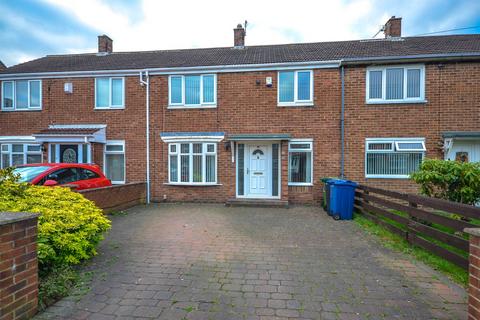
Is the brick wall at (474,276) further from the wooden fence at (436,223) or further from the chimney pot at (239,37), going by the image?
the chimney pot at (239,37)

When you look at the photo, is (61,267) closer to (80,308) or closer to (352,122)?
(80,308)

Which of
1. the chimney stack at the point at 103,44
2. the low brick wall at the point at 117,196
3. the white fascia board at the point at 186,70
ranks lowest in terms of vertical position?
the low brick wall at the point at 117,196

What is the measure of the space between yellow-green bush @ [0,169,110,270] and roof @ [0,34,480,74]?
7.52 meters

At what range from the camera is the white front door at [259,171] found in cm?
994

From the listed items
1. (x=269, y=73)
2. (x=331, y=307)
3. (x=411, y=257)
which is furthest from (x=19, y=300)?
(x=269, y=73)

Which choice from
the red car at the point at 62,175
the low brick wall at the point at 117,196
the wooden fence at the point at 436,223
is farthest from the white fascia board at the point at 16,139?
the wooden fence at the point at 436,223

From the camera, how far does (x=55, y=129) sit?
1077cm

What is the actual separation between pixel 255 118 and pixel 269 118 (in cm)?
54

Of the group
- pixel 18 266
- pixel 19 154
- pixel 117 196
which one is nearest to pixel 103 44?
pixel 19 154

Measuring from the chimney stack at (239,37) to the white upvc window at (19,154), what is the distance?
34.9ft

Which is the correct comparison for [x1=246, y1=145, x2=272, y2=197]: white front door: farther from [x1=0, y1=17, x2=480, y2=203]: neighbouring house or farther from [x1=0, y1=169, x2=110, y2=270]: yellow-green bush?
[x1=0, y1=169, x2=110, y2=270]: yellow-green bush

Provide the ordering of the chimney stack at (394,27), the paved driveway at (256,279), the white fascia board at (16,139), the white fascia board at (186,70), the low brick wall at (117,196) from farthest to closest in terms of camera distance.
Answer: the chimney stack at (394,27) → the white fascia board at (16,139) → the white fascia board at (186,70) → the low brick wall at (117,196) → the paved driveway at (256,279)

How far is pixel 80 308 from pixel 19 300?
579 mm

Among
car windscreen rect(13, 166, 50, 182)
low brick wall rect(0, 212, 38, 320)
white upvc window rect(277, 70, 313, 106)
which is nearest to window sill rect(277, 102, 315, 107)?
white upvc window rect(277, 70, 313, 106)
